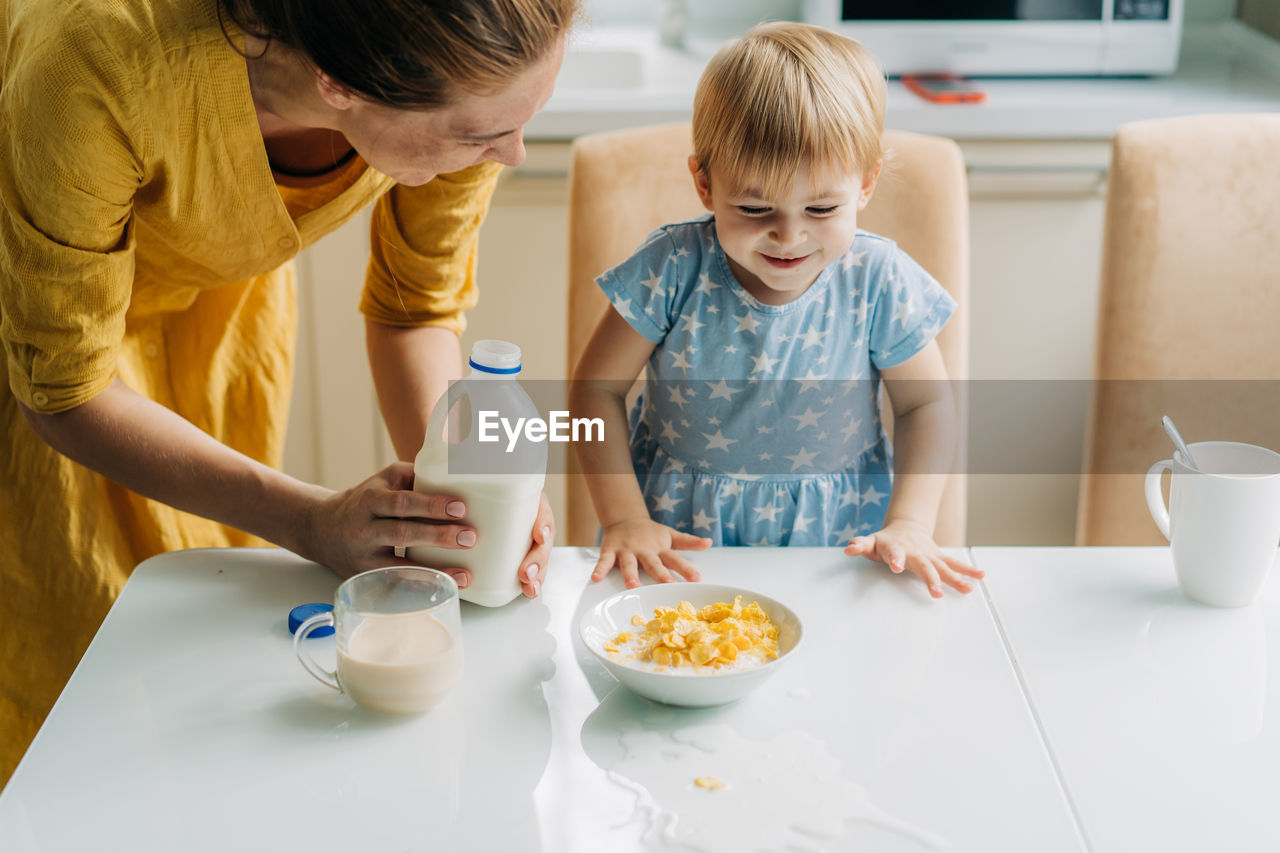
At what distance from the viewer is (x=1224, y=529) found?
0.88 meters

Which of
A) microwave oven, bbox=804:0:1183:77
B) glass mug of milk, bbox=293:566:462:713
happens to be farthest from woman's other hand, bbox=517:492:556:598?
microwave oven, bbox=804:0:1183:77

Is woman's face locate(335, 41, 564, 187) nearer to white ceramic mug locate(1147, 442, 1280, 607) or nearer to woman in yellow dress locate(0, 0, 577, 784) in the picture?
woman in yellow dress locate(0, 0, 577, 784)

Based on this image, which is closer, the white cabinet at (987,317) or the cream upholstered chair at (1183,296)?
the cream upholstered chair at (1183,296)

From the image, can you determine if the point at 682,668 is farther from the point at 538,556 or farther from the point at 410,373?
the point at 410,373

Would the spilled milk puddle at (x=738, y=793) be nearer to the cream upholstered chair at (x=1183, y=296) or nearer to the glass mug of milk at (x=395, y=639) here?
the glass mug of milk at (x=395, y=639)

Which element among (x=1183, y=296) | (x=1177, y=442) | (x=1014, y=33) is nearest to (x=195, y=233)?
(x=1177, y=442)

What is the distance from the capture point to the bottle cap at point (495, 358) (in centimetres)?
78

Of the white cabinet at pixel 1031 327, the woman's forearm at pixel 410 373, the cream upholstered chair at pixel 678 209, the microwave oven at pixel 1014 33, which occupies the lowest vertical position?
the white cabinet at pixel 1031 327

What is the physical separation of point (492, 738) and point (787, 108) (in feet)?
2.00

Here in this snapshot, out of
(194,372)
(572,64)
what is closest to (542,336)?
(572,64)

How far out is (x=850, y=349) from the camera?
1192mm

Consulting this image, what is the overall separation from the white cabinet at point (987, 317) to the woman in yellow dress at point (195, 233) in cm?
83

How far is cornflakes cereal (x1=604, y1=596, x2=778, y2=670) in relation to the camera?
77 cm

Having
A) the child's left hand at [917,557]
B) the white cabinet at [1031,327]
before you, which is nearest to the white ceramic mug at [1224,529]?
the child's left hand at [917,557]
